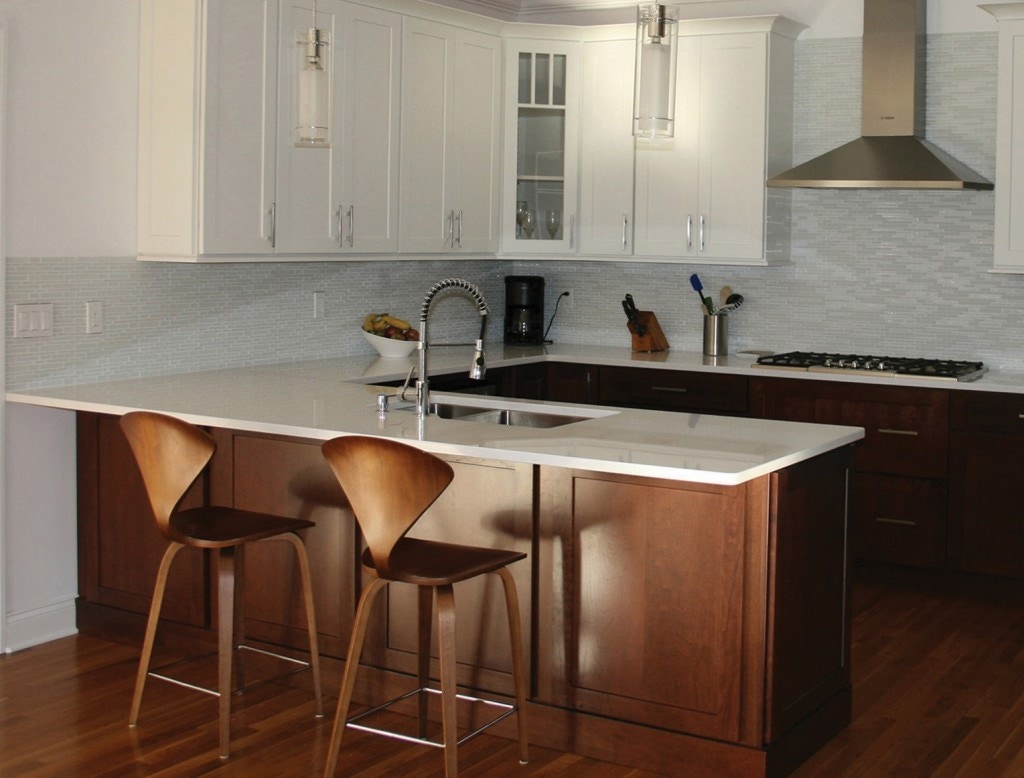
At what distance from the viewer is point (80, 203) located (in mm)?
4406

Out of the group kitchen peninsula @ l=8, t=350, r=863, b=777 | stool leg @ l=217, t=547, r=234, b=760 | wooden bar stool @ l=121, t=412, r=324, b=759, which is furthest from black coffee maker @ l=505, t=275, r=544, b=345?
stool leg @ l=217, t=547, r=234, b=760

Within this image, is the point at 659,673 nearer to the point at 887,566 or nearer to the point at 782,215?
the point at 887,566

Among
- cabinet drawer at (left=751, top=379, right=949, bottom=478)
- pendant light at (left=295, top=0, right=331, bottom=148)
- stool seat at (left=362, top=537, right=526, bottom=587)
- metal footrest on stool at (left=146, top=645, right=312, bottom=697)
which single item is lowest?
metal footrest on stool at (left=146, top=645, right=312, bottom=697)

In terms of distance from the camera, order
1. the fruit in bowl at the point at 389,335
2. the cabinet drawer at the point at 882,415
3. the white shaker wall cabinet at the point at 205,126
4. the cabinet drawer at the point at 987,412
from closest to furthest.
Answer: the white shaker wall cabinet at the point at 205,126, the cabinet drawer at the point at 987,412, the cabinet drawer at the point at 882,415, the fruit in bowl at the point at 389,335

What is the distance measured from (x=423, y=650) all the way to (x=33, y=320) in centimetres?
184

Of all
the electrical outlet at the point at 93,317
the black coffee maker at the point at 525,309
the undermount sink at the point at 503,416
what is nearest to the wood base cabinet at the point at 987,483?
the undermount sink at the point at 503,416

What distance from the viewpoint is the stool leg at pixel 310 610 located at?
11.9 feet

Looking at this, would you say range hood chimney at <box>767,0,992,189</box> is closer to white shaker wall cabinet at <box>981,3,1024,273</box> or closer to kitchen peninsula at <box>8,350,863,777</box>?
white shaker wall cabinet at <box>981,3,1024,273</box>

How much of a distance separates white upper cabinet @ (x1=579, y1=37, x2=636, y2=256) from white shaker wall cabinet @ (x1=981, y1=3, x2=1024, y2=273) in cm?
159

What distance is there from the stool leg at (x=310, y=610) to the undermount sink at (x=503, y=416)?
616mm

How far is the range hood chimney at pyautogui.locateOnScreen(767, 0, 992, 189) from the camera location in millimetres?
5293

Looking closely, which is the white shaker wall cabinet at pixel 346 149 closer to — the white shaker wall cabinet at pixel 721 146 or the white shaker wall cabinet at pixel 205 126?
the white shaker wall cabinet at pixel 205 126

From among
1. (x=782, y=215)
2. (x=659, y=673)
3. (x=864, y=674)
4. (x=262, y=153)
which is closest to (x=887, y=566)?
(x=864, y=674)

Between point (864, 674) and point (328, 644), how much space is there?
173 centimetres
